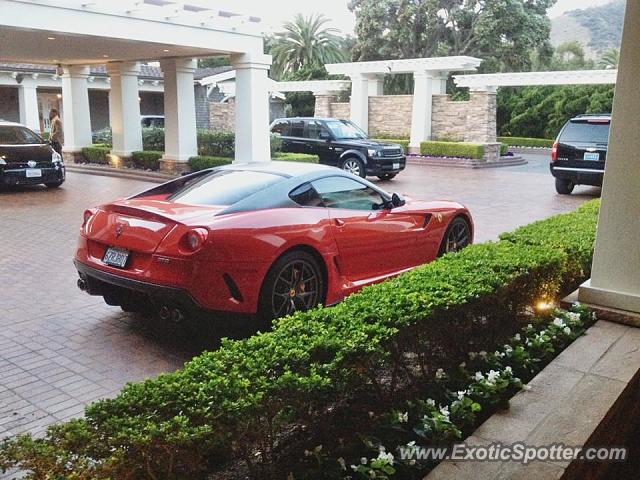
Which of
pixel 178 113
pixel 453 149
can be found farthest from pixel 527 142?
pixel 178 113

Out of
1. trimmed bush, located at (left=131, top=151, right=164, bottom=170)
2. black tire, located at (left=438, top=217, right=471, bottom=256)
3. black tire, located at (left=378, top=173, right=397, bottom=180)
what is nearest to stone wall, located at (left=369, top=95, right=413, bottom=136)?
black tire, located at (left=378, top=173, right=397, bottom=180)

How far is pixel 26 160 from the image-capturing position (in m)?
14.4

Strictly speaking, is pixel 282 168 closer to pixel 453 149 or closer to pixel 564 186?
pixel 564 186

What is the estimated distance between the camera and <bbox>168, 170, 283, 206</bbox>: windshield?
5.36 metres

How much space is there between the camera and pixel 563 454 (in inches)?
109

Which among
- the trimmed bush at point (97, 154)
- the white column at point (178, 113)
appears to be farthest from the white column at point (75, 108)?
the white column at point (178, 113)

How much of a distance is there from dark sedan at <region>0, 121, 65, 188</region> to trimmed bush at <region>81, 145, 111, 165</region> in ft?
16.7

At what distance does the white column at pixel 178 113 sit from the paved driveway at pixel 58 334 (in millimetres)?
6312

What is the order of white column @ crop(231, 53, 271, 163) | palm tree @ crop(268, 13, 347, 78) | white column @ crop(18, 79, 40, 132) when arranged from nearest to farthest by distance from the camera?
white column @ crop(231, 53, 271, 163) < white column @ crop(18, 79, 40, 132) < palm tree @ crop(268, 13, 347, 78)

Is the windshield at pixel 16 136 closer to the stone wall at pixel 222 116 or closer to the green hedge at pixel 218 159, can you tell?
the green hedge at pixel 218 159

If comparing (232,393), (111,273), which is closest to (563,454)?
(232,393)

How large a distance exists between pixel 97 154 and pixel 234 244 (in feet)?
57.5

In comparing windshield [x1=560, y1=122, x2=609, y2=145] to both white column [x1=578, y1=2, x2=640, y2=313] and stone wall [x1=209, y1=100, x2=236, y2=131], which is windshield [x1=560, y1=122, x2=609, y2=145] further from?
stone wall [x1=209, y1=100, x2=236, y2=131]

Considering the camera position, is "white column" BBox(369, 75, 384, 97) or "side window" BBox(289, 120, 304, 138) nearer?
"side window" BBox(289, 120, 304, 138)
